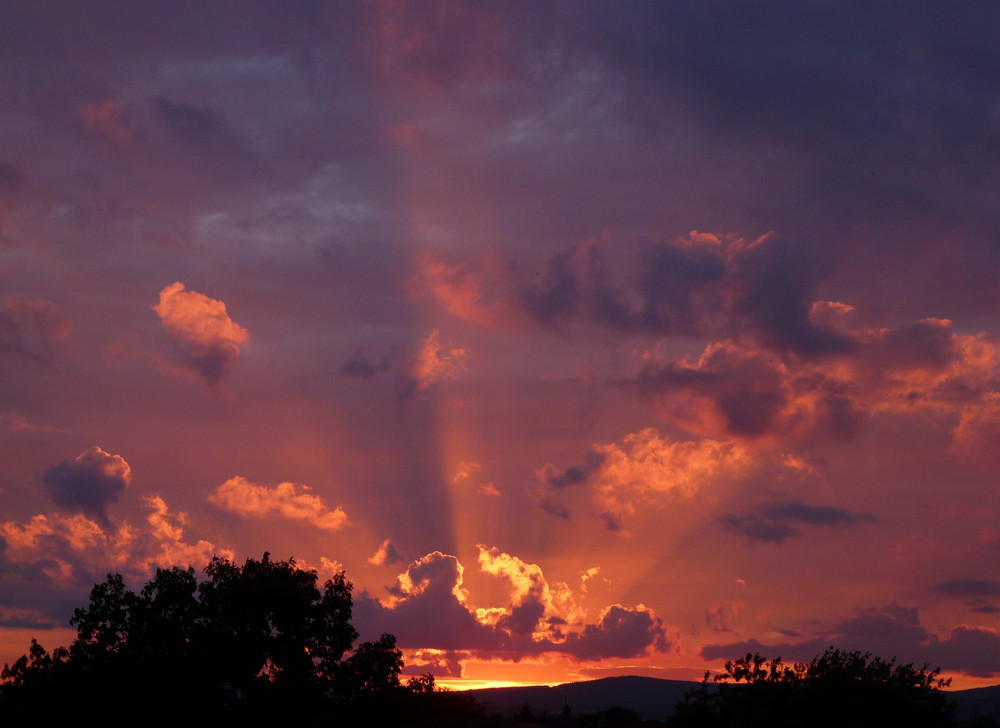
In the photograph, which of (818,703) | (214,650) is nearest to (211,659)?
(214,650)

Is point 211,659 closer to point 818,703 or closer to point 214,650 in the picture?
point 214,650

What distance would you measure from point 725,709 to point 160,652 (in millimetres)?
37838

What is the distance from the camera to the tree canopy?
55594mm

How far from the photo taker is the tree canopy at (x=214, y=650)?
55.6 metres

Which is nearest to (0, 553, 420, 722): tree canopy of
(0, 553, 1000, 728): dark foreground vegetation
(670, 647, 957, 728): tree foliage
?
(0, 553, 1000, 728): dark foreground vegetation

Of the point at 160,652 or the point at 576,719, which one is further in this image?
the point at 160,652

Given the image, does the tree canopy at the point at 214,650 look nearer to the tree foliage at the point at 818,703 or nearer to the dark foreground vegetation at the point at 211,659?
the dark foreground vegetation at the point at 211,659

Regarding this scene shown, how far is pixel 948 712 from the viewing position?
32.4 m

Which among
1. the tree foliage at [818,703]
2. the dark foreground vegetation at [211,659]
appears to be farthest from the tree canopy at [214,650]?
the tree foliage at [818,703]

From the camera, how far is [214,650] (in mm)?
57375

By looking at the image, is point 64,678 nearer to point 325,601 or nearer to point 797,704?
point 325,601

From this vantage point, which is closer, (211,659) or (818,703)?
(818,703)

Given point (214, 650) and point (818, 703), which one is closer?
point (818, 703)

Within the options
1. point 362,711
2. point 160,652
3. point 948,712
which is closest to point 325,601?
point 160,652
